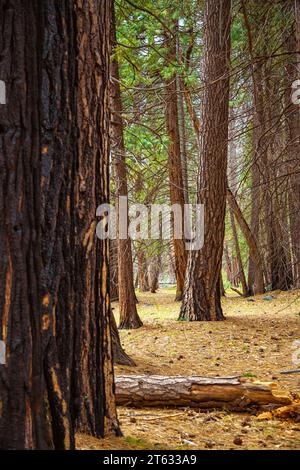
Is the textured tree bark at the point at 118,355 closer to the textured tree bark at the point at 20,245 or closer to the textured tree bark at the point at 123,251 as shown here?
the textured tree bark at the point at 123,251

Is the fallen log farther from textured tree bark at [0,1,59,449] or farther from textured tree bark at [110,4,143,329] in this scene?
textured tree bark at [110,4,143,329]

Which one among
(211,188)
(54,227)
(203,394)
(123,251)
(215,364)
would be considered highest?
(211,188)

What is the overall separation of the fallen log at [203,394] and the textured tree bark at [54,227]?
4.64 ft

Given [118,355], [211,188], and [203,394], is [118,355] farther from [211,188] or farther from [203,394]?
[211,188]

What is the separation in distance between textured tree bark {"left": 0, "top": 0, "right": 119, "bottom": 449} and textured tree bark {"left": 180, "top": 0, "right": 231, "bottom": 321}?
681cm

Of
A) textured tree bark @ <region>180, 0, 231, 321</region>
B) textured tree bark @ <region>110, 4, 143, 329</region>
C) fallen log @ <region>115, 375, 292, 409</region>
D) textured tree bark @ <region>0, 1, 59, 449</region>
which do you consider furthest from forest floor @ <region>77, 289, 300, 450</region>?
textured tree bark @ <region>0, 1, 59, 449</region>

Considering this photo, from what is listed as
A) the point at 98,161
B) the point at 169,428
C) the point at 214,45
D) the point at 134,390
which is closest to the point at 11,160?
the point at 98,161

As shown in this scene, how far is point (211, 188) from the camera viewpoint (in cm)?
1021

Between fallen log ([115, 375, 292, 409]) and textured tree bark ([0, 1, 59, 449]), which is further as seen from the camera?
fallen log ([115, 375, 292, 409])

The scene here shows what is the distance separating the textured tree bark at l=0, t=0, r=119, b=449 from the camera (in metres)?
2.55

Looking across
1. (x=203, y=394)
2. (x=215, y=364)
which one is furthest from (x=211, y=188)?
(x=203, y=394)

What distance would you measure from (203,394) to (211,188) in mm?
5871

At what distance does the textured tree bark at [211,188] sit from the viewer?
32.6ft
